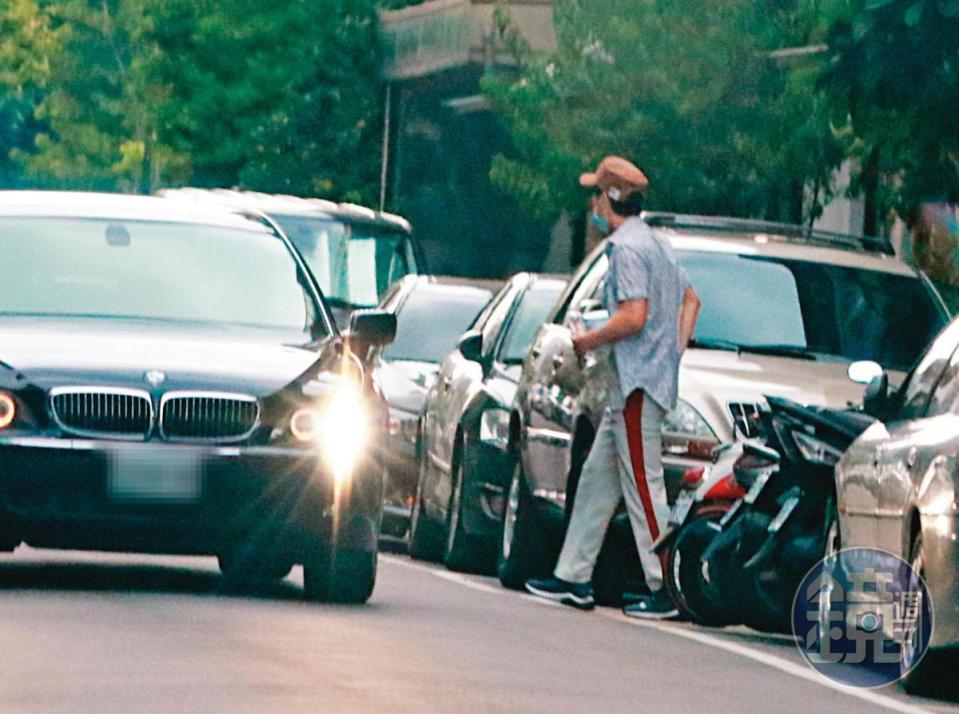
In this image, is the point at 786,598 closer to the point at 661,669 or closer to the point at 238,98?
the point at 661,669

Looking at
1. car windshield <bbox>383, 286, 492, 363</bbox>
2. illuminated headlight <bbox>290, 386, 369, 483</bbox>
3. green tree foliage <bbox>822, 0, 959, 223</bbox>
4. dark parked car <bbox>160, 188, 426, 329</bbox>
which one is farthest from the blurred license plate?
dark parked car <bbox>160, 188, 426, 329</bbox>

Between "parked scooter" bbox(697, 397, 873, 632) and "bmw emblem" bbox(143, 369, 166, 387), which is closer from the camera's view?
"bmw emblem" bbox(143, 369, 166, 387)

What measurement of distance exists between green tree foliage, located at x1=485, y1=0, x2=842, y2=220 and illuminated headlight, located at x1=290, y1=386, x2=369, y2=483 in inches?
488

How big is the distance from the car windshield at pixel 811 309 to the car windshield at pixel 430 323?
21.2 feet

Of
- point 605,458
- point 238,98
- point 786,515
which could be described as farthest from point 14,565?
point 238,98

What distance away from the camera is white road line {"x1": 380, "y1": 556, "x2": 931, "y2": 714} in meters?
10.9

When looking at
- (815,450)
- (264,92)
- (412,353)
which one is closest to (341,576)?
(815,450)

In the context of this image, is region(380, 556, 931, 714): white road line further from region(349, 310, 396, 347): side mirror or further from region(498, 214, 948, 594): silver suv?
region(349, 310, 396, 347): side mirror

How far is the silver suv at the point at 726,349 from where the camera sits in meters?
15.1

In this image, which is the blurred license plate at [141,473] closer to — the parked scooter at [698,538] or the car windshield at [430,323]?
the parked scooter at [698,538]

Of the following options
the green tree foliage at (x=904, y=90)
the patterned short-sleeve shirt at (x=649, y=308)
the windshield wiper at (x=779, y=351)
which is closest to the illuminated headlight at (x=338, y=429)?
the patterned short-sleeve shirt at (x=649, y=308)

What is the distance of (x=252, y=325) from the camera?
1444 centimetres

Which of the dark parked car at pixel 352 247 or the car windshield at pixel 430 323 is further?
the dark parked car at pixel 352 247

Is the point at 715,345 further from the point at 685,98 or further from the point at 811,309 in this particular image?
the point at 685,98
